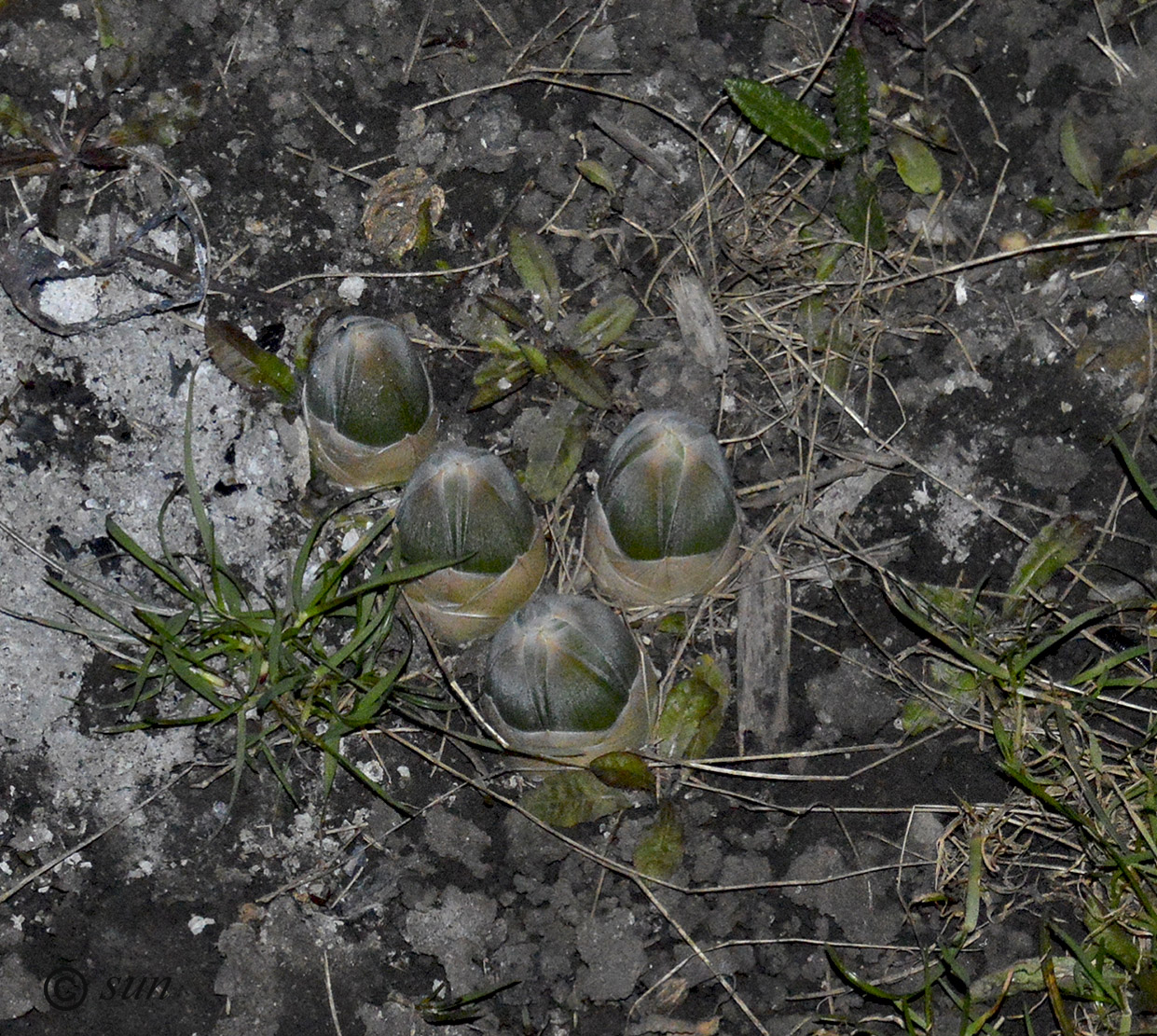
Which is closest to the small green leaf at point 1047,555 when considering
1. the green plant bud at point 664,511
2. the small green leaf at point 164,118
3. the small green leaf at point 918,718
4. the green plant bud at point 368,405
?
the small green leaf at point 918,718

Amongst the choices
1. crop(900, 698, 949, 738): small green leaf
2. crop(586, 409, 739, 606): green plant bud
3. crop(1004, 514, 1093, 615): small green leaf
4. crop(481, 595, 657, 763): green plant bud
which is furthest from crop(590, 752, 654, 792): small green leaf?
crop(1004, 514, 1093, 615): small green leaf

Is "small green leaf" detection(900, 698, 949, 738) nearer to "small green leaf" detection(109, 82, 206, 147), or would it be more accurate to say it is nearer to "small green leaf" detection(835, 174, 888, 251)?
"small green leaf" detection(835, 174, 888, 251)

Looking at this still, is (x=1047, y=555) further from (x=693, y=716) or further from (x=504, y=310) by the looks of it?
(x=504, y=310)

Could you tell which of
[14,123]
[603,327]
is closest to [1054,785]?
[603,327]

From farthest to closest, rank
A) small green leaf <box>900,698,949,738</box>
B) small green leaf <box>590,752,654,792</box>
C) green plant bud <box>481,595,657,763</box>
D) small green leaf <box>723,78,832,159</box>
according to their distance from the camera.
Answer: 1. small green leaf <box>723,78,832,159</box>
2. small green leaf <box>900,698,949,738</box>
3. small green leaf <box>590,752,654,792</box>
4. green plant bud <box>481,595,657,763</box>

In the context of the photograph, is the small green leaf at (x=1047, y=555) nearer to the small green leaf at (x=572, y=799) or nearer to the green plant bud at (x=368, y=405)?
the small green leaf at (x=572, y=799)

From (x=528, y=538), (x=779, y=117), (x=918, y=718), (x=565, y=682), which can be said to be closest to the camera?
(x=565, y=682)

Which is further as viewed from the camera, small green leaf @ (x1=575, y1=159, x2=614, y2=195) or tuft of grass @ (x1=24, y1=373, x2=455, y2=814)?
small green leaf @ (x1=575, y1=159, x2=614, y2=195)
